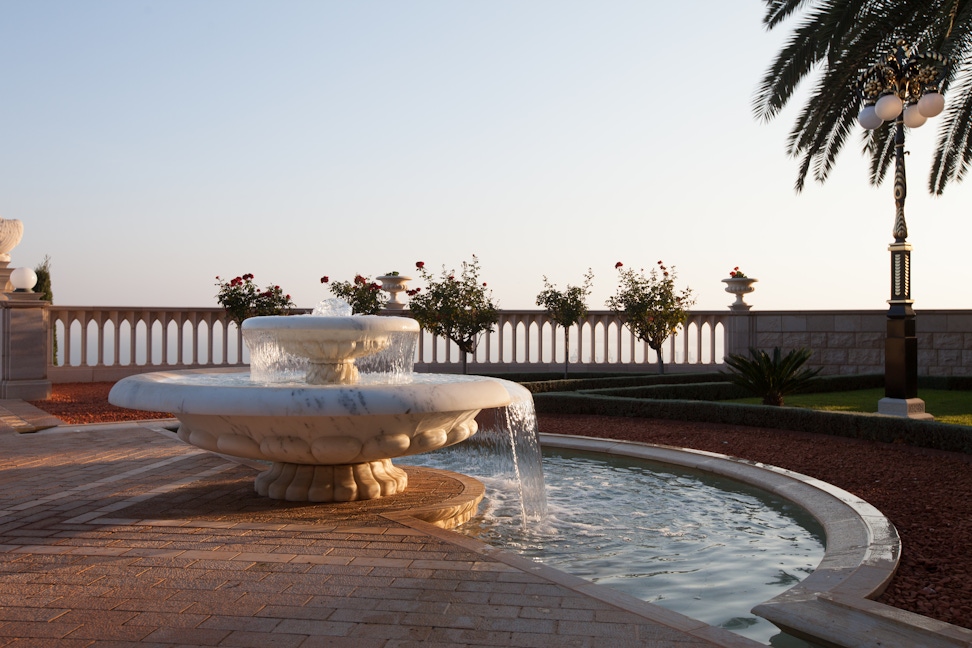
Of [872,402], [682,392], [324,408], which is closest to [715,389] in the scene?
[682,392]

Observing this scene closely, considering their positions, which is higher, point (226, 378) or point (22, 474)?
Answer: point (226, 378)

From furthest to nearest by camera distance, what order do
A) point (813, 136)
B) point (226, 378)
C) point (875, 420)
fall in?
point (813, 136)
point (875, 420)
point (226, 378)

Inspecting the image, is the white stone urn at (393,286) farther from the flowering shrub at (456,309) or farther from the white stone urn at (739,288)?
the white stone urn at (739,288)

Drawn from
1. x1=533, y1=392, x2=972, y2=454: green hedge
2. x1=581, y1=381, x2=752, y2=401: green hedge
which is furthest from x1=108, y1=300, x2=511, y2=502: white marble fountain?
x1=581, y1=381, x2=752, y2=401: green hedge

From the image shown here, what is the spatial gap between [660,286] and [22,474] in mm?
13085

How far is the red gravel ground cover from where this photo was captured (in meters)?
4.02

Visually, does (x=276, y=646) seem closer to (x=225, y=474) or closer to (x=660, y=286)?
(x=225, y=474)

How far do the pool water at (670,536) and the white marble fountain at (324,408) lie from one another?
809 mm

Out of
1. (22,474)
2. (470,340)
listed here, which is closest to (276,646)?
(22,474)

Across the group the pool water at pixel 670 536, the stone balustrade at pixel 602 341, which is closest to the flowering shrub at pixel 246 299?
the stone balustrade at pixel 602 341

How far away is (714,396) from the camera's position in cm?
1330

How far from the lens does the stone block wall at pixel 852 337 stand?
16.6 metres

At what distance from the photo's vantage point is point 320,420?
4.66m

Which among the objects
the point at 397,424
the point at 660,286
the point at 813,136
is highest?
the point at 813,136
